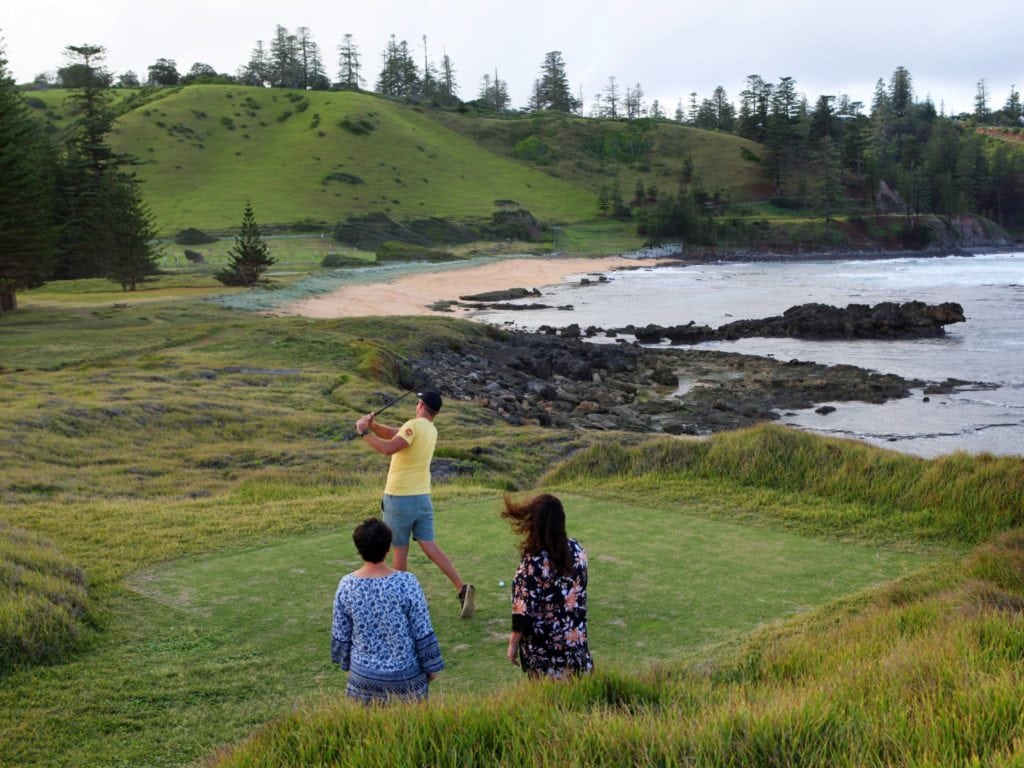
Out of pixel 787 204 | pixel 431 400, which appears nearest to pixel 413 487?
pixel 431 400

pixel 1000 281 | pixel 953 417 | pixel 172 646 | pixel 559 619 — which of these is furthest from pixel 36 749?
pixel 1000 281

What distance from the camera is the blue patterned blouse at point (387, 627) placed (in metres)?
5.35

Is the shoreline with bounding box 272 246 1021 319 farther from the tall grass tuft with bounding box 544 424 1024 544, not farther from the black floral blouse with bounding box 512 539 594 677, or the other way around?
the black floral blouse with bounding box 512 539 594 677

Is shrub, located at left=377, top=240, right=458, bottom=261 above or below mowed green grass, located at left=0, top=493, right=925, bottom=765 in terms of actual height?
above

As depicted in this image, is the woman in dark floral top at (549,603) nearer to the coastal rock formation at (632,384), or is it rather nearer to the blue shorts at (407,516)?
the blue shorts at (407,516)

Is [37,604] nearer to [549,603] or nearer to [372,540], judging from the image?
[372,540]

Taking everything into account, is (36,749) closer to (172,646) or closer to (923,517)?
(172,646)

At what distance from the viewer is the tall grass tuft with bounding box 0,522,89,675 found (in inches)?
292

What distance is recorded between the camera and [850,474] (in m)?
13.3

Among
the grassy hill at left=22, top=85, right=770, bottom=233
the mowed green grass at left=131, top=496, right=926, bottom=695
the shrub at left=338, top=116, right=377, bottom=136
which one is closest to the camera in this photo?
the mowed green grass at left=131, top=496, right=926, bottom=695

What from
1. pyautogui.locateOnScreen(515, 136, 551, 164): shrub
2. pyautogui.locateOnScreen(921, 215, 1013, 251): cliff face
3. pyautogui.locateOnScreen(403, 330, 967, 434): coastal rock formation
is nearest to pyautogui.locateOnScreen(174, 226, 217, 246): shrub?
pyautogui.locateOnScreen(403, 330, 967, 434): coastal rock formation

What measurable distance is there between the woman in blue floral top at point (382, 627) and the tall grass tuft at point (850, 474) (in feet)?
26.6

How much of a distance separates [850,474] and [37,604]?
10192 millimetres

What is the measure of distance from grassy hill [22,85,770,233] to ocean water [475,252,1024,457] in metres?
36.8
